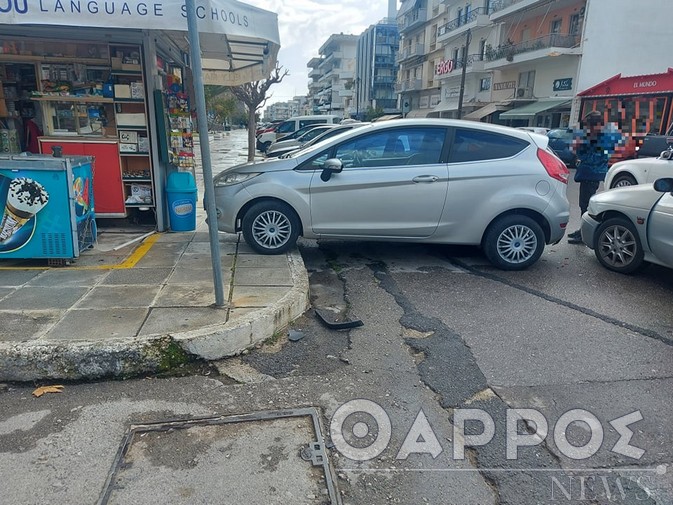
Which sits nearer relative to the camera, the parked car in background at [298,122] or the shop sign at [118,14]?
the shop sign at [118,14]

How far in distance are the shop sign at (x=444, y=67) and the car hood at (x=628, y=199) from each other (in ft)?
133

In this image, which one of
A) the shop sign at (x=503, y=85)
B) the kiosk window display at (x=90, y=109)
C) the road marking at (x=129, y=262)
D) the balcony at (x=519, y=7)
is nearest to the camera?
the road marking at (x=129, y=262)

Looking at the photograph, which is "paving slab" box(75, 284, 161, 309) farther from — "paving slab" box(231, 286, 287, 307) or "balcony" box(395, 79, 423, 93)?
"balcony" box(395, 79, 423, 93)

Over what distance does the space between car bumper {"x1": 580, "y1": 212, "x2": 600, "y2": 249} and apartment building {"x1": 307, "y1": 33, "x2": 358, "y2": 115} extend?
83.7m

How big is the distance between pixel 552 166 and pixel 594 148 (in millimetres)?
1955

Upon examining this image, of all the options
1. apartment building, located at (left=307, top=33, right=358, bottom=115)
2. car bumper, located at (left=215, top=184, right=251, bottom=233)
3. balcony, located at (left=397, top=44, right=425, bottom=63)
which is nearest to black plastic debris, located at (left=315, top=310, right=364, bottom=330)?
car bumper, located at (left=215, top=184, right=251, bottom=233)

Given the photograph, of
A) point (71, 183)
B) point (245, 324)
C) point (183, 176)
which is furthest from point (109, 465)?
point (183, 176)

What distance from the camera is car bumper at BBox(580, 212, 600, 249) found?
257 inches

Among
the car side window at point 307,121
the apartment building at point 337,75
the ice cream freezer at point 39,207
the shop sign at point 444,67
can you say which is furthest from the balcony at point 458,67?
the apartment building at point 337,75

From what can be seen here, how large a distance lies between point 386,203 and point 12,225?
4017mm

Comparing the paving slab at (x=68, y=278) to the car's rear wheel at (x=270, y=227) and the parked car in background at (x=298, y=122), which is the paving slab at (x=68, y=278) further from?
the parked car in background at (x=298, y=122)

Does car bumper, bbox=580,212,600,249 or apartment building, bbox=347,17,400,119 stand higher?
apartment building, bbox=347,17,400,119

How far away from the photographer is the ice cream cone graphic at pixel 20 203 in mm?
5016

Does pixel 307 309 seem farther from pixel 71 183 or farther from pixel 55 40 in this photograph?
pixel 55 40
